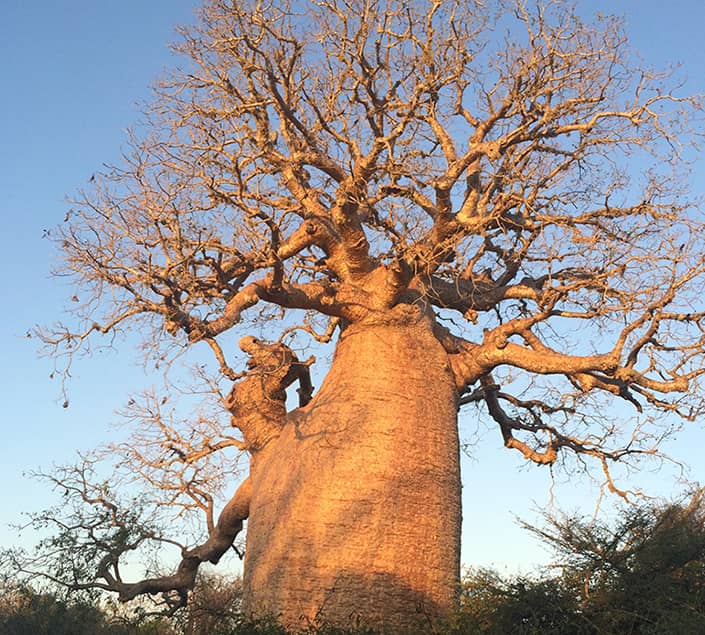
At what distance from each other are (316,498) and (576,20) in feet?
16.0

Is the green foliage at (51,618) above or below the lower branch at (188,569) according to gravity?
below

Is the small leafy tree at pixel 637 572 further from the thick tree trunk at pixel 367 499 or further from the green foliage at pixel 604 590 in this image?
the thick tree trunk at pixel 367 499

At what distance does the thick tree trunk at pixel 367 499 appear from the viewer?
6938 millimetres

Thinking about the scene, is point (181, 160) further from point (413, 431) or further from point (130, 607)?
point (130, 607)

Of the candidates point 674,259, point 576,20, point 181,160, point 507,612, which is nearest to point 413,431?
point 507,612

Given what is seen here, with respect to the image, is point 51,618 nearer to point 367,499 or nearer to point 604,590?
point 367,499

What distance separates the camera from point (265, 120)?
8172 mm

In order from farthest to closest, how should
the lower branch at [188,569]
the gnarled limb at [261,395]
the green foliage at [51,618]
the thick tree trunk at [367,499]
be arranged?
the lower branch at [188,569] → the green foliage at [51,618] → the gnarled limb at [261,395] → the thick tree trunk at [367,499]

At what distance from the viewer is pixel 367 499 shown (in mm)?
7172

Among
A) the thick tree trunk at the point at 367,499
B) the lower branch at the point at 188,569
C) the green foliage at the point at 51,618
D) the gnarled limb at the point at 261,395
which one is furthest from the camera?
the lower branch at the point at 188,569

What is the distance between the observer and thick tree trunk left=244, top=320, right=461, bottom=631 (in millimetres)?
6938

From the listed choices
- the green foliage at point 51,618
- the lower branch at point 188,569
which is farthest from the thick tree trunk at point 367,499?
the green foliage at point 51,618

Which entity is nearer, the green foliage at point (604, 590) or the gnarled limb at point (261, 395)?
the green foliage at point (604, 590)

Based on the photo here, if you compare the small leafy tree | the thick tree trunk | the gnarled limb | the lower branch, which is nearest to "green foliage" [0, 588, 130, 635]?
the lower branch
